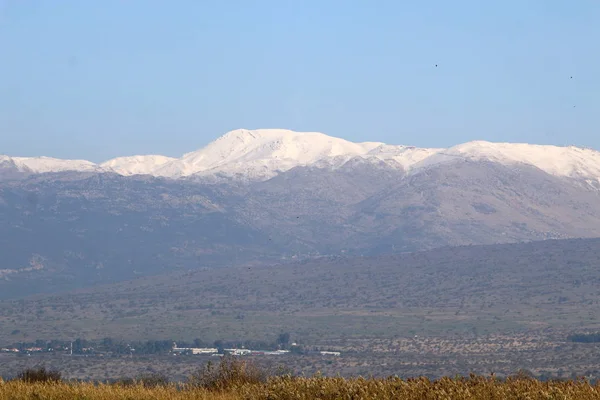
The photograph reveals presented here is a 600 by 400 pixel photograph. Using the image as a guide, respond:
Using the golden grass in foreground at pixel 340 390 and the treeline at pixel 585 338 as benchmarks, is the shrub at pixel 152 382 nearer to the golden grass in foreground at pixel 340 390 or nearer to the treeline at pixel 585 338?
the golden grass in foreground at pixel 340 390

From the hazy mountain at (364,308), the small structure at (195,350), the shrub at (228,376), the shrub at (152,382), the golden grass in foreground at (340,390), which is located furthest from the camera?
the hazy mountain at (364,308)

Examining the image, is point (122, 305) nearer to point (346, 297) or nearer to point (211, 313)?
point (211, 313)

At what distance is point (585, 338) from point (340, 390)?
94.2 metres

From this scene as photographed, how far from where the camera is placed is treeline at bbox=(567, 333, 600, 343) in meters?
107

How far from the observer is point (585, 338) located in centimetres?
10888

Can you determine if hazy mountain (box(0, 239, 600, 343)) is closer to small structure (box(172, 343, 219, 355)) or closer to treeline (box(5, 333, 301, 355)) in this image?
treeline (box(5, 333, 301, 355))

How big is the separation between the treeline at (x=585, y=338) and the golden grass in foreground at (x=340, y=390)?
293 ft

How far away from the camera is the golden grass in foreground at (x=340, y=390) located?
1756 centimetres

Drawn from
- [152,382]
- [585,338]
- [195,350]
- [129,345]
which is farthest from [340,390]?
[129,345]

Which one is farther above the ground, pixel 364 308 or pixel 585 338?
pixel 585 338

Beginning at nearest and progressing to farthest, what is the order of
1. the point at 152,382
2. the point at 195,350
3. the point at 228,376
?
the point at 228,376, the point at 152,382, the point at 195,350

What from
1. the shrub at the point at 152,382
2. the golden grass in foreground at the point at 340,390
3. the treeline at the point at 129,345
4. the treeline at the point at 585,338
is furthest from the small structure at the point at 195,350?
the golden grass in foreground at the point at 340,390

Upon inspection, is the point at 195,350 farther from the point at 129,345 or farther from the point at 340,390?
the point at 340,390

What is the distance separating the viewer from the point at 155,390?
21.3 metres
